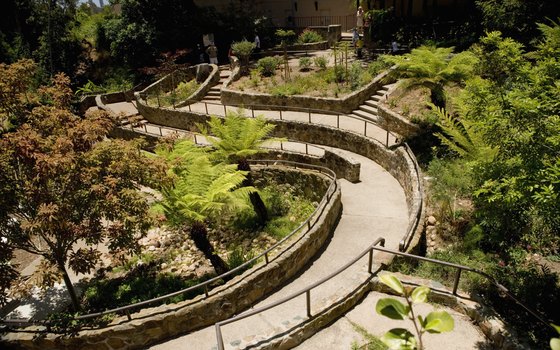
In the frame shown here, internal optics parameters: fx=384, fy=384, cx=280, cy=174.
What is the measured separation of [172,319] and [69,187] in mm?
3206

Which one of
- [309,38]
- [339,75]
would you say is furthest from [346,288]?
[309,38]

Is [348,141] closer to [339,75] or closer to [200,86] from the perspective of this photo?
[339,75]

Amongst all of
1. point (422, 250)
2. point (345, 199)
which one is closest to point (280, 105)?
point (345, 199)

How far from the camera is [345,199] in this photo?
1190 centimetres

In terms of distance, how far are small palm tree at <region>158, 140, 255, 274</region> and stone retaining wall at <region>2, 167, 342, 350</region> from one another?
5.84 feet

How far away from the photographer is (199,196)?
9164 millimetres

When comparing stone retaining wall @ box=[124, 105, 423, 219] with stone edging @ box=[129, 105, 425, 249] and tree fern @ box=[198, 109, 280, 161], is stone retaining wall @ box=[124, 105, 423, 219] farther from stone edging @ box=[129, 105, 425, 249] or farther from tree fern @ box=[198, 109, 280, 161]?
tree fern @ box=[198, 109, 280, 161]

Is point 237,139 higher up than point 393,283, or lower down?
lower down

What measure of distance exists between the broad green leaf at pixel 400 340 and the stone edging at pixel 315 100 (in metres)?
14.2

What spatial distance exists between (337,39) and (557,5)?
12.7 m

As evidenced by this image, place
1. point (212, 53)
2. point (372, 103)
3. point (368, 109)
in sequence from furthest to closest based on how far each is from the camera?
point (212, 53)
point (372, 103)
point (368, 109)

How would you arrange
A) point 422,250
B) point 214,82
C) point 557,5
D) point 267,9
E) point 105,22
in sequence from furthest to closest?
1. point 267,9
2. point 105,22
3. point 214,82
4. point 557,5
5. point 422,250

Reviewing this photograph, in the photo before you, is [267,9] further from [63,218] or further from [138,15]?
[63,218]

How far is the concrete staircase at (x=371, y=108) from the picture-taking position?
53.3ft
